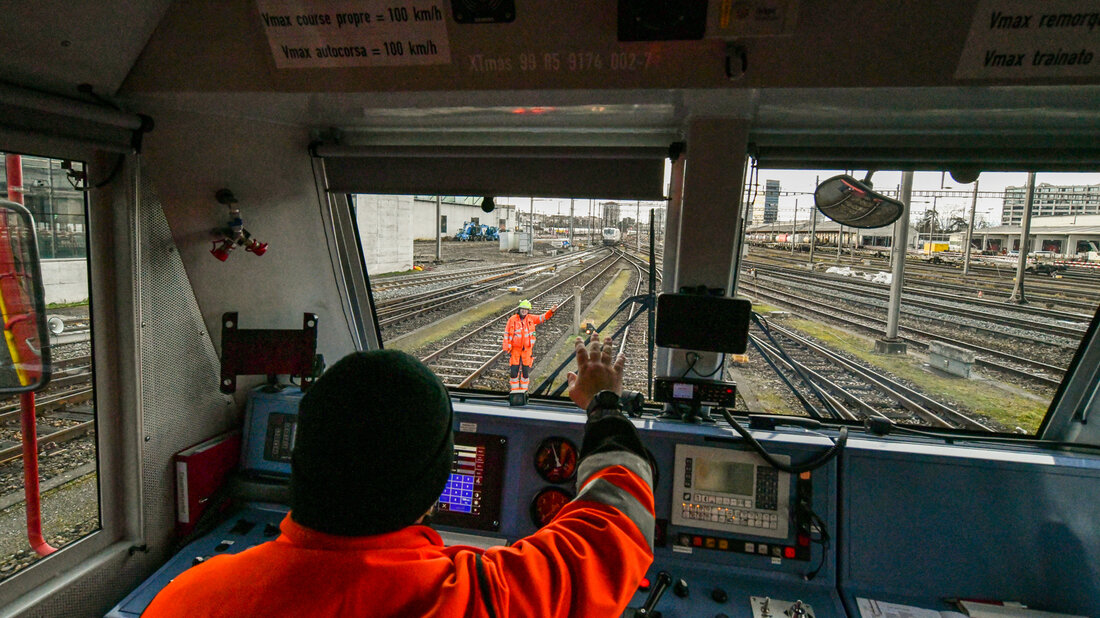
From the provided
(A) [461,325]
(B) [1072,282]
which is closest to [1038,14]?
(B) [1072,282]

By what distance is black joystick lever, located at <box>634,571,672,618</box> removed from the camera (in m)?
1.56

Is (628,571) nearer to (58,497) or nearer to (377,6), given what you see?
(377,6)

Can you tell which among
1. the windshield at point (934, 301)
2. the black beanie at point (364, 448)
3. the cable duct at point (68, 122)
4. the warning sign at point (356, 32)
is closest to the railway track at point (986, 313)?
the windshield at point (934, 301)

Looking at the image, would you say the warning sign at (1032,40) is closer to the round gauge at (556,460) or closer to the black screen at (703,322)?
the black screen at (703,322)

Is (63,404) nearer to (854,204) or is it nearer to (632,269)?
(632,269)

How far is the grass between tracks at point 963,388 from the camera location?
2176 mm

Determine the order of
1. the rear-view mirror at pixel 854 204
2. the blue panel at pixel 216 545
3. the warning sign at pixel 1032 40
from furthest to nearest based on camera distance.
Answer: the rear-view mirror at pixel 854 204 → the blue panel at pixel 216 545 → the warning sign at pixel 1032 40

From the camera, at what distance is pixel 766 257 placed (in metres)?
2.31

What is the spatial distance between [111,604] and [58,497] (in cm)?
45

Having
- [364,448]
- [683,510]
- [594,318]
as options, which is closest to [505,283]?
[594,318]

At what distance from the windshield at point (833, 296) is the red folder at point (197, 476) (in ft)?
3.66

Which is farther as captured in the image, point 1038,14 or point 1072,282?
point 1072,282

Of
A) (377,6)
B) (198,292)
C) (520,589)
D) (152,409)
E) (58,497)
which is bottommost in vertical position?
(58,497)

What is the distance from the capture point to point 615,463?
1029 millimetres
